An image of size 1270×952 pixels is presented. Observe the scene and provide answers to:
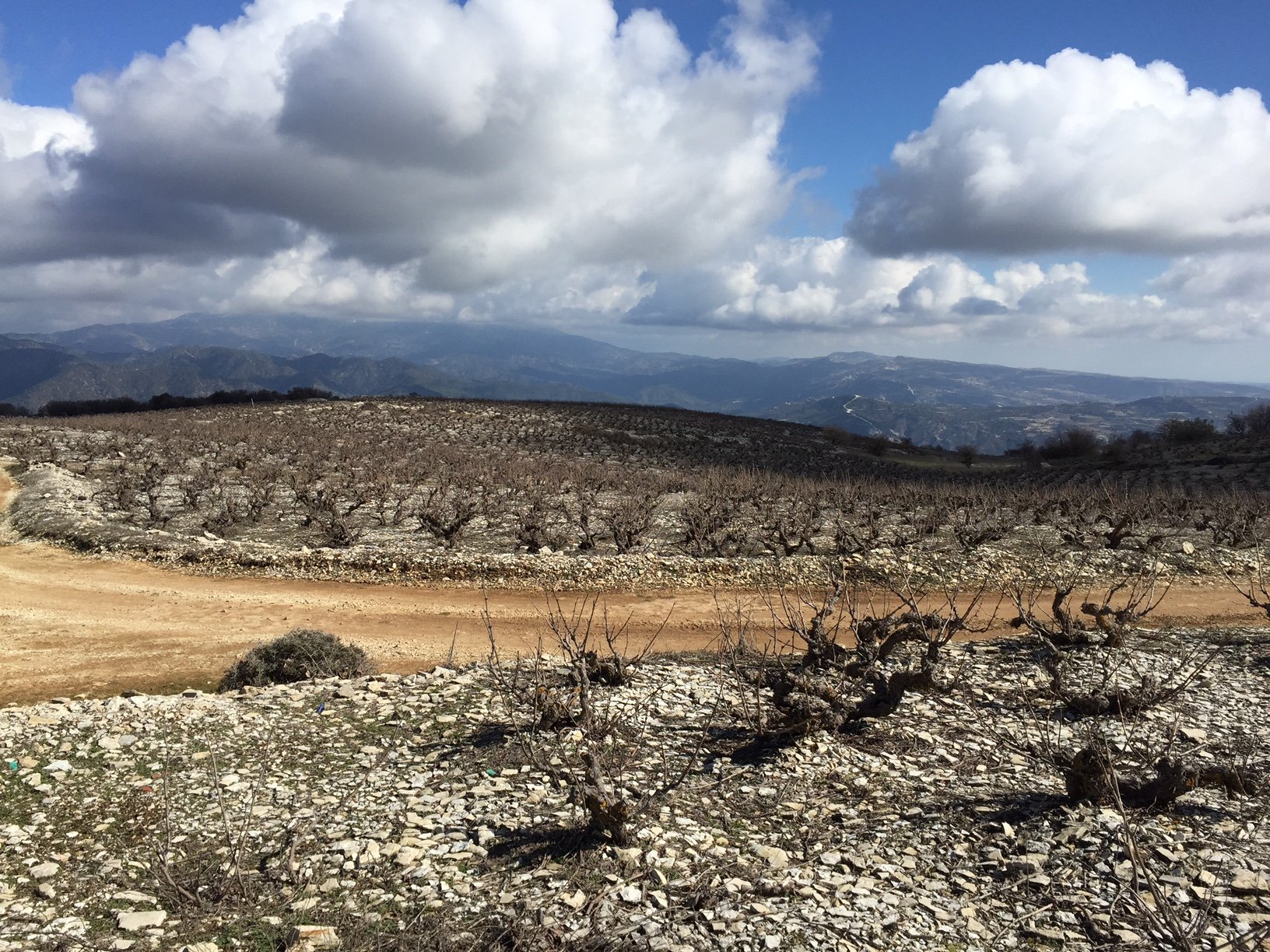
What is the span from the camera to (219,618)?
16.1 meters

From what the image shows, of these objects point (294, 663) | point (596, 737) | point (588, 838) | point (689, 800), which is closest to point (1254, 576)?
point (689, 800)

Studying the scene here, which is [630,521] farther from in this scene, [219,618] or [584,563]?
[219,618]

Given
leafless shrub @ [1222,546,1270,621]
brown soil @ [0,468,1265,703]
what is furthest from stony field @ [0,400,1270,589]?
brown soil @ [0,468,1265,703]

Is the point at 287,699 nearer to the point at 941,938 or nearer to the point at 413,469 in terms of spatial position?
the point at 941,938

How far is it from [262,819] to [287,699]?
3557 millimetres

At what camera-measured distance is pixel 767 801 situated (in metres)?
7.23

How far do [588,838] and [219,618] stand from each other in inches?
524

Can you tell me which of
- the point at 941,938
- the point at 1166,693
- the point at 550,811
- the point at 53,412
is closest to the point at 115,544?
the point at 550,811

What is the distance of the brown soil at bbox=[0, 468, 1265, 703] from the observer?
526 inches

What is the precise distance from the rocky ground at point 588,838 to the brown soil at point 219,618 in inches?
161

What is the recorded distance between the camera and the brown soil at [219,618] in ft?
43.8

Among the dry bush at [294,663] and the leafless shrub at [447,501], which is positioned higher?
the leafless shrub at [447,501]

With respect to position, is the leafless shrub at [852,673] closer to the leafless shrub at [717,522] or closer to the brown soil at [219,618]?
the brown soil at [219,618]

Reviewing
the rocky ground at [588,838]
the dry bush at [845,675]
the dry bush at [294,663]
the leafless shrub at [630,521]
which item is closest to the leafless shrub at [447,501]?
the leafless shrub at [630,521]
